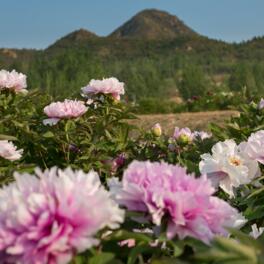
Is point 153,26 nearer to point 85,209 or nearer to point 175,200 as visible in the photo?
point 175,200

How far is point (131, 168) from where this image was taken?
2.81 ft

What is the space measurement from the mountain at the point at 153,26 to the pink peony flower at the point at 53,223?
12503 centimetres

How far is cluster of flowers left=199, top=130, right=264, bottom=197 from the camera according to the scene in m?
1.49

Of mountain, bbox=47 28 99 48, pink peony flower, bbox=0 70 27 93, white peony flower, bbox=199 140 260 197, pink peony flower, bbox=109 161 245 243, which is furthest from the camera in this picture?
mountain, bbox=47 28 99 48

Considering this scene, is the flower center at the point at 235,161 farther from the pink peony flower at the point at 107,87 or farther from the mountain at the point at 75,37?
the mountain at the point at 75,37

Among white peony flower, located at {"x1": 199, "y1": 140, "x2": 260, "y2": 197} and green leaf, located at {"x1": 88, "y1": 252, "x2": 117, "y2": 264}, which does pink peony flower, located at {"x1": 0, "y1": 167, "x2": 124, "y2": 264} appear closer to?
green leaf, located at {"x1": 88, "y1": 252, "x2": 117, "y2": 264}

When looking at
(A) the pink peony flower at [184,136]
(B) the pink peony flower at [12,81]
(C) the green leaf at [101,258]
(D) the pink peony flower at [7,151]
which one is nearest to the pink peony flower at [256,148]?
(D) the pink peony flower at [7,151]

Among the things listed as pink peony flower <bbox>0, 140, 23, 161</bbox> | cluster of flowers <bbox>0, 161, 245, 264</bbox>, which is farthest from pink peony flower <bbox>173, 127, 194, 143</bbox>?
cluster of flowers <bbox>0, 161, 245, 264</bbox>

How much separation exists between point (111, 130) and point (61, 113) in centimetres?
36

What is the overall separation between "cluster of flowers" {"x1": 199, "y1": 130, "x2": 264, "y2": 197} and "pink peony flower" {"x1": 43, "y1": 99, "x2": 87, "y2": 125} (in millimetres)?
768

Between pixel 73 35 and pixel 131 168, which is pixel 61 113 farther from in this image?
pixel 73 35

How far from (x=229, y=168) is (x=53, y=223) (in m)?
0.88

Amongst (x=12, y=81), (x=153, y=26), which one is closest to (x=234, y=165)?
(x=12, y=81)

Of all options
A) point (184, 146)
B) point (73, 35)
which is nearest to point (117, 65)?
point (184, 146)
